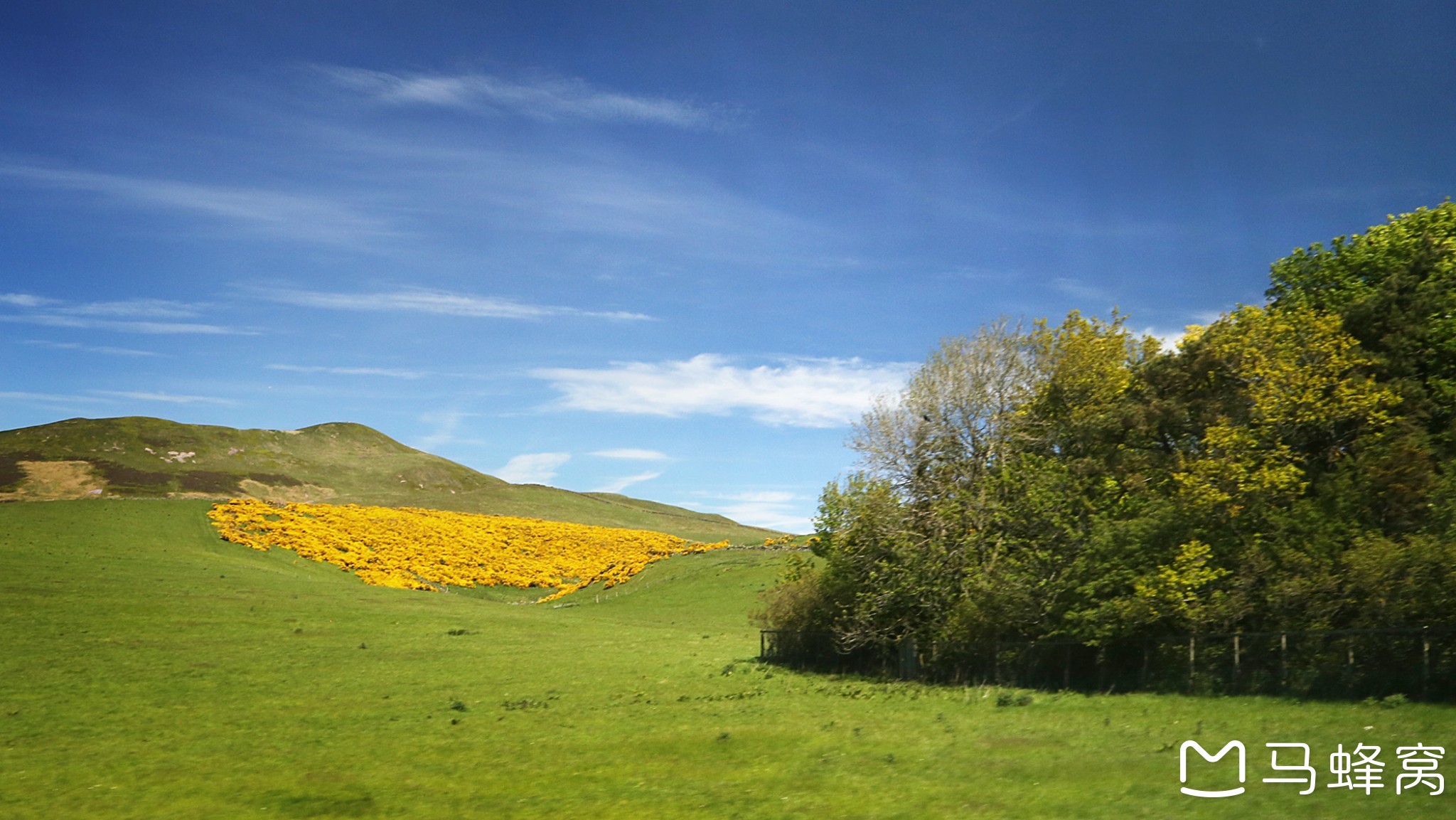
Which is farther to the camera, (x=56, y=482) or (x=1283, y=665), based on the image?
(x=56, y=482)

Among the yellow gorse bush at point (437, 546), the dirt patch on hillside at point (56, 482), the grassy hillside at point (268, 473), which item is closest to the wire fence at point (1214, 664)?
the yellow gorse bush at point (437, 546)

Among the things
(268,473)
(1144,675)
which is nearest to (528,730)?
(1144,675)

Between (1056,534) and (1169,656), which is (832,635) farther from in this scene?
(1169,656)

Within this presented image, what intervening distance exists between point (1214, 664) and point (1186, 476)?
7558mm

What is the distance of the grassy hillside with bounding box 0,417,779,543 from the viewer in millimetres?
140000

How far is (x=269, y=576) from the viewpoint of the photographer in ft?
258

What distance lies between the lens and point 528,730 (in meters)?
32.2

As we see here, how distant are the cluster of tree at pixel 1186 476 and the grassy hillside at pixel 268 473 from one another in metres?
97.4

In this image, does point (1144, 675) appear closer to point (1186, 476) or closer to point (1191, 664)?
point (1191, 664)

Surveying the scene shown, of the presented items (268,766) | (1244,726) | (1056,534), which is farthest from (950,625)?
(268,766)

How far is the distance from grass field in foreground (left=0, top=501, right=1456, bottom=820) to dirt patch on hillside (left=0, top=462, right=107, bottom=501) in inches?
2888

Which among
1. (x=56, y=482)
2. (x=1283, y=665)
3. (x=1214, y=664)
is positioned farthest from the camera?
(x=56, y=482)
